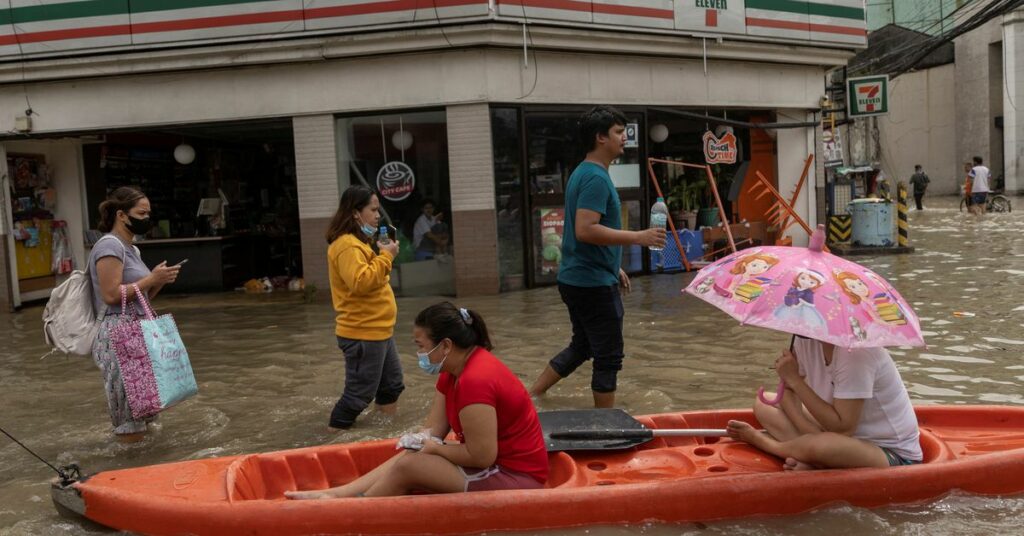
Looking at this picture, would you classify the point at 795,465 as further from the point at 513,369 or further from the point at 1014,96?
the point at 1014,96

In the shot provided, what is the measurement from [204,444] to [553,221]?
7.54 meters

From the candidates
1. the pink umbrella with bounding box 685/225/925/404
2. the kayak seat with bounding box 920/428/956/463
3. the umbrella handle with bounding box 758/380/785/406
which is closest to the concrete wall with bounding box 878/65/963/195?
the kayak seat with bounding box 920/428/956/463

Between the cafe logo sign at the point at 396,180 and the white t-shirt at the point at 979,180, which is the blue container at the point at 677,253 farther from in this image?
the white t-shirt at the point at 979,180

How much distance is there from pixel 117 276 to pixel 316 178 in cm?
696

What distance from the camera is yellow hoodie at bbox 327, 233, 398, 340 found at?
17.6 ft

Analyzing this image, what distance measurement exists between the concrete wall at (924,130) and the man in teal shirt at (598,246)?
35446mm

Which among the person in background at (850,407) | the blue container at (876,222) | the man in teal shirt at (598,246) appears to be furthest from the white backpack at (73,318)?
the blue container at (876,222)

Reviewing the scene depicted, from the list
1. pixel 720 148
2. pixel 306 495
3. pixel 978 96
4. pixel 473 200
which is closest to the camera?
pixel 306 495

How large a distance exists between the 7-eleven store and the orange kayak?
24.7ft

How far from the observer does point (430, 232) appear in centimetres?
1217

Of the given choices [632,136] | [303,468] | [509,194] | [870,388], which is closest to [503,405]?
[303,468]

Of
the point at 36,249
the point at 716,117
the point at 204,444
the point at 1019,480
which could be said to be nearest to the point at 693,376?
the point at 1019,480

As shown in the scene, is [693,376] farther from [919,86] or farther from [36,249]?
[919,86]

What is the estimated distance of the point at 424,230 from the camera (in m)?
12.2
